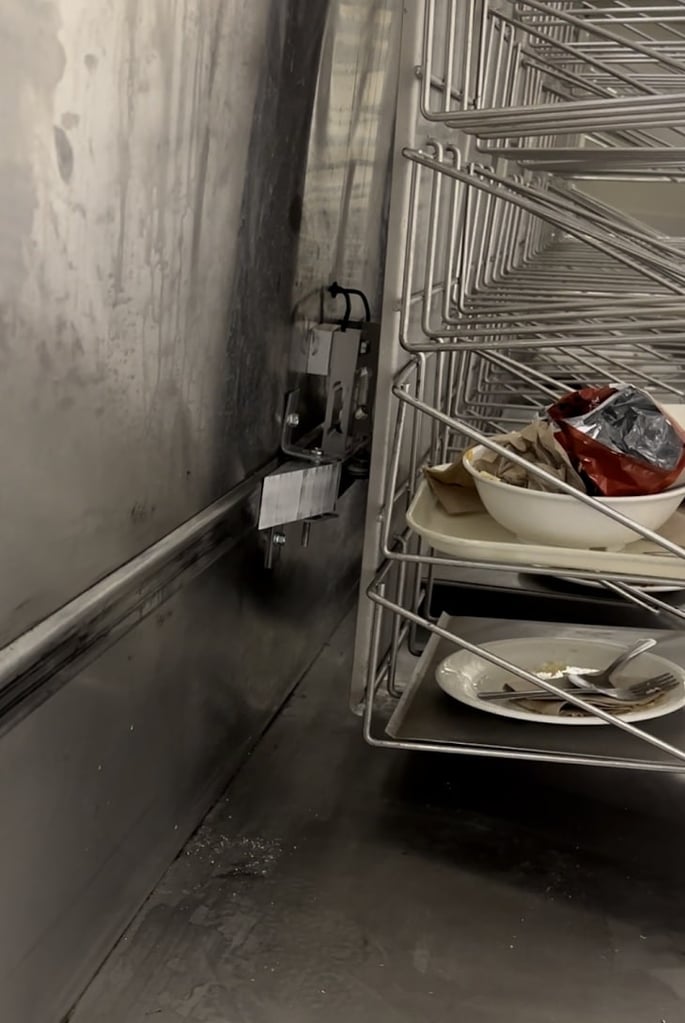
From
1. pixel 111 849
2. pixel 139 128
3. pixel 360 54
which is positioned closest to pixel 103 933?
pixel 111 849

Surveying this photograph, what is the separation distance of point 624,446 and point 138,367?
32 centimetres

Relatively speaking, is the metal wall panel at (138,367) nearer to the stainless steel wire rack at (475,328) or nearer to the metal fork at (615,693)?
the stainless steel wire rack at (475,328)

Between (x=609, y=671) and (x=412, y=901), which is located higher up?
(x=609, y=671)

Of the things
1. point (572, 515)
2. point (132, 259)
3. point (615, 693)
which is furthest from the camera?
point (615, 693)

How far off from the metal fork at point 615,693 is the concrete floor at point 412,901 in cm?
8

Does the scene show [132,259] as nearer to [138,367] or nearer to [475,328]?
[138,367]

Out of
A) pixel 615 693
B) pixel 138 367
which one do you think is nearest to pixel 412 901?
pixel 615 693

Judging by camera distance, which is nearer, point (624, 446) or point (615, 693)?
point (624, 446)

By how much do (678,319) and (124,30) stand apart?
0.38 meters

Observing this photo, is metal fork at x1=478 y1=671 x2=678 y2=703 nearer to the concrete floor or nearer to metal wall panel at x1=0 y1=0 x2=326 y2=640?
the concrete floor

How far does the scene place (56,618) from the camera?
1.61 feet

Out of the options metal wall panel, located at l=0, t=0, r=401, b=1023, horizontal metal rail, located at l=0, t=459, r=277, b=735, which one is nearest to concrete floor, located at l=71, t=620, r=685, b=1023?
metal wall panel, located at l=0, t=0, r=401, b=1023

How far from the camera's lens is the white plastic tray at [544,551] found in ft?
2.09

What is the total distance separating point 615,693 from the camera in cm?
78
